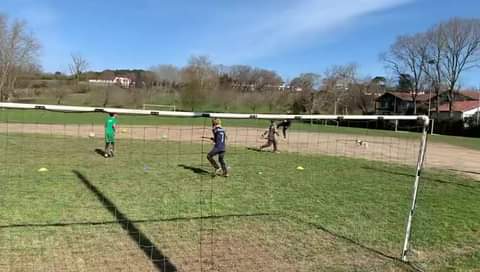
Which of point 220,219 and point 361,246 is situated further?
point 220,219

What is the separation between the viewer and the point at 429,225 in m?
7.15

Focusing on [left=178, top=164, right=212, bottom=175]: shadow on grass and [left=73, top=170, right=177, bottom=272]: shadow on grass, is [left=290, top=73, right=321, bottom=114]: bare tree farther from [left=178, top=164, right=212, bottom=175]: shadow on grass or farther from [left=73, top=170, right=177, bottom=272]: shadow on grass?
[left=73, top=170, right=177, bottom=272]: shadow on grass

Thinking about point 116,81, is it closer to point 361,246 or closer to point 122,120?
point 122,120

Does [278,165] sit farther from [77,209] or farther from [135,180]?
[77,209]

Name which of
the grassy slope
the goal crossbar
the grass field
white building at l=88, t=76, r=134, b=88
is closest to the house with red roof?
the grassy slope

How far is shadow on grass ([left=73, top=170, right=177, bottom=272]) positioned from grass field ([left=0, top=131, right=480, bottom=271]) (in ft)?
0.05

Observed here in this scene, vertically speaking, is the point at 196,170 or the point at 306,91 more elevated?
the point at 306,91

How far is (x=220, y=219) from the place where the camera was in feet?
22.9

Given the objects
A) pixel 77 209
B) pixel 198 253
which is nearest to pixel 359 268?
pixel 198 253

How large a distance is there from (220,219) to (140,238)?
154 centimetres

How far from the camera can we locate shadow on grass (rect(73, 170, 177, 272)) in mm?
4977

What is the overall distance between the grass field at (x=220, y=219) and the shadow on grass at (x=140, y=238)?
16 mm

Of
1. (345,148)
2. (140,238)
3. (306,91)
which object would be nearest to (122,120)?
(345,148)

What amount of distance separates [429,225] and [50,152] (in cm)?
1246
